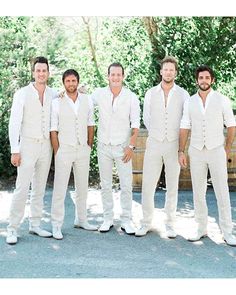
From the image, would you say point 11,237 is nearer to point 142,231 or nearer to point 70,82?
point 142,231

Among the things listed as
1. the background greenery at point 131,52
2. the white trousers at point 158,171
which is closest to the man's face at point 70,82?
the white trousers at point 158,171

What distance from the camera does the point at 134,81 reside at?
8.04 metres

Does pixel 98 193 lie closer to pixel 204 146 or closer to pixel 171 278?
pixel 204 146

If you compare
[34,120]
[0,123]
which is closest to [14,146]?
[34,120]

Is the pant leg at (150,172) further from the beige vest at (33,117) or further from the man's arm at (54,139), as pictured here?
the beige vest at (33,117)

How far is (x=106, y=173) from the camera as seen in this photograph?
5.36 m

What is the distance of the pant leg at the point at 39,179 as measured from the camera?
199 inches

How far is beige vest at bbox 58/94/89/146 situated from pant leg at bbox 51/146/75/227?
102 mm

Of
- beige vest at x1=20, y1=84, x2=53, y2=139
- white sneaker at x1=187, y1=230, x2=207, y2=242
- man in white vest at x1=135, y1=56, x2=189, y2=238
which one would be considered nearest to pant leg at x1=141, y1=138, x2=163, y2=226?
man in white vest at x1=135, y1=56, x2=189, y2=238

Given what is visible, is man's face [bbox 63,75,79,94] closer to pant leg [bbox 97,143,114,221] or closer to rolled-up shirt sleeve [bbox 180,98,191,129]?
pant leg [bbox 97,143,114,221]

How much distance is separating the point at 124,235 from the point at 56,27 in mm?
6437

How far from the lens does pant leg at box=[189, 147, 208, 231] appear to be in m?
4.93

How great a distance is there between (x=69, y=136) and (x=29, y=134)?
40 centimetres

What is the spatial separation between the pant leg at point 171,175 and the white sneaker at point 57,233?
1096 mm
